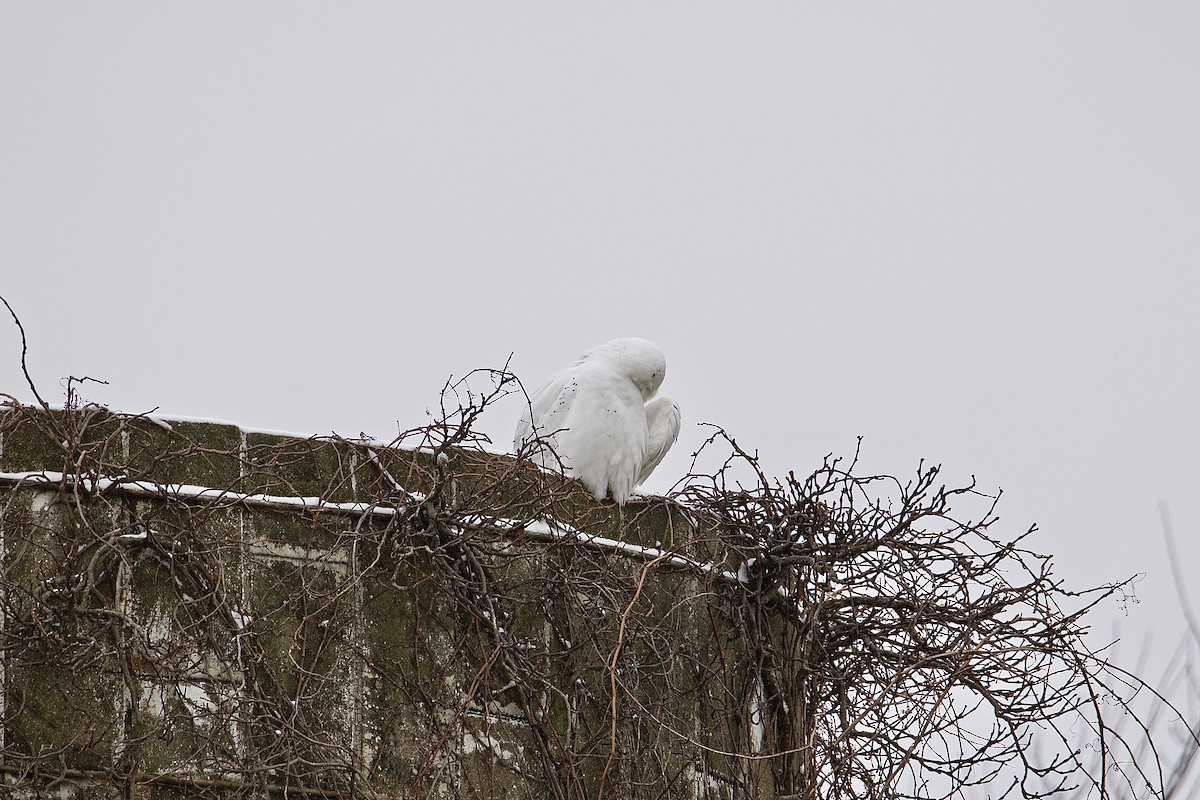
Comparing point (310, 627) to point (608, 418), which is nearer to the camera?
point (310, 627)

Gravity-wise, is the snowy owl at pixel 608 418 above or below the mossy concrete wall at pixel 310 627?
above

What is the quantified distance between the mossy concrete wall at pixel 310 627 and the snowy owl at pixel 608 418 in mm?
434

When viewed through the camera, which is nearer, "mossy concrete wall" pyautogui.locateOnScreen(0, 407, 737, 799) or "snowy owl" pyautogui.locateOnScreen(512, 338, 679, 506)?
"mossy concrete wall" pyautogui.locateOnScreen(0, 407, 737, 799)

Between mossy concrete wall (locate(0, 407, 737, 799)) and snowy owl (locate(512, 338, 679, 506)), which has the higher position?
snowy owl (locate(512, 338, 679, 506))

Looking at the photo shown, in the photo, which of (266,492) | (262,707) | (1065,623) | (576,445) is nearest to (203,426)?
(266,492)

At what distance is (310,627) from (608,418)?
1.47 meters

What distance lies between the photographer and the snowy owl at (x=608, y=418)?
17.8 feet

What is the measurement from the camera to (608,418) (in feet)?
18.1

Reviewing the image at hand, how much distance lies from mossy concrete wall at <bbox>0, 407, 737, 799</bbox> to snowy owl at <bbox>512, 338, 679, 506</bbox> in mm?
434

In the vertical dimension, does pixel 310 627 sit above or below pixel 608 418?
below

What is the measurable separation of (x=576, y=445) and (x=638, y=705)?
1.13 metres

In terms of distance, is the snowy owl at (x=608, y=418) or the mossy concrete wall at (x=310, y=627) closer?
the mossy concrete wall at (x=310, y=627)

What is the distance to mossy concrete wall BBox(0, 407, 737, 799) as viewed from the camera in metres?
4.18

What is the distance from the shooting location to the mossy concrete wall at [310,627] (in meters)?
4.18
